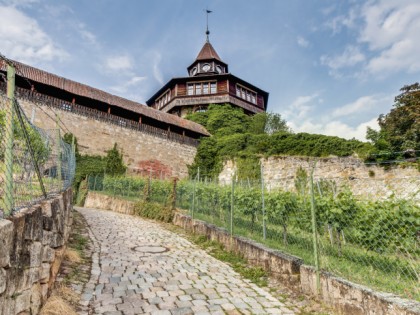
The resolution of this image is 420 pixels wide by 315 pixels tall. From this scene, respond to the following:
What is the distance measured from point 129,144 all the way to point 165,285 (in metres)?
22.0

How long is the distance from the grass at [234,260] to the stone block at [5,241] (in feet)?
13.1

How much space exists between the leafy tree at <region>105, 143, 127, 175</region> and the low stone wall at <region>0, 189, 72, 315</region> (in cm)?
2009

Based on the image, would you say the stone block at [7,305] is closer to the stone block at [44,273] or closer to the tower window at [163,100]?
the stone block at [44,273]

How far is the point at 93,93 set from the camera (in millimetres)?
24016

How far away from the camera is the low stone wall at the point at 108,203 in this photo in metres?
14.8

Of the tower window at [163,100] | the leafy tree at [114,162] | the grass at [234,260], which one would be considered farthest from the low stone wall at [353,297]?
the tower window at [163,100]

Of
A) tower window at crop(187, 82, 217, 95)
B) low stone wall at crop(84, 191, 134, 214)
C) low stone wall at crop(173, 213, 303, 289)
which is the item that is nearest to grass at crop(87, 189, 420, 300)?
low stone wall at crop(173, 213, 303, 289)

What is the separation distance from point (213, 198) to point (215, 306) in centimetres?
596

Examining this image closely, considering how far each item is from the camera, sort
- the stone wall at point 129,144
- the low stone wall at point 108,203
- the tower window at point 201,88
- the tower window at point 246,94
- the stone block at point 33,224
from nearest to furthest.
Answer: the stone block at point 33,224 → the low stone wall at point 108,203 → the stone wall at point 129,144 → the tower window at point 201,88 → the tower window at point 246,94

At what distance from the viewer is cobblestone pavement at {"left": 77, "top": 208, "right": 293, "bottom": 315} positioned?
12.5 ft

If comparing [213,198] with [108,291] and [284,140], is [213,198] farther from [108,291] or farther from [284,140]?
[284,140]

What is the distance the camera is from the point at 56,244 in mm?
4246

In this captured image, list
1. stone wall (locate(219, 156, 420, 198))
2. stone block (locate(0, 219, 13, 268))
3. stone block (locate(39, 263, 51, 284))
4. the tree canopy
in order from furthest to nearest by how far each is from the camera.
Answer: the tree canopy, stone wall (locate(219, 156, 420, 198)), stone block (locate(39, 263, 51, 284)), stone block (locate(0, 219, 13, 268))

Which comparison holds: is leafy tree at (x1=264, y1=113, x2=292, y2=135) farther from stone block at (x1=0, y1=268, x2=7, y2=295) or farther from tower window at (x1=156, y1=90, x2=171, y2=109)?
stone block at (x1=0, y1=268, x2=7, y2=295)
